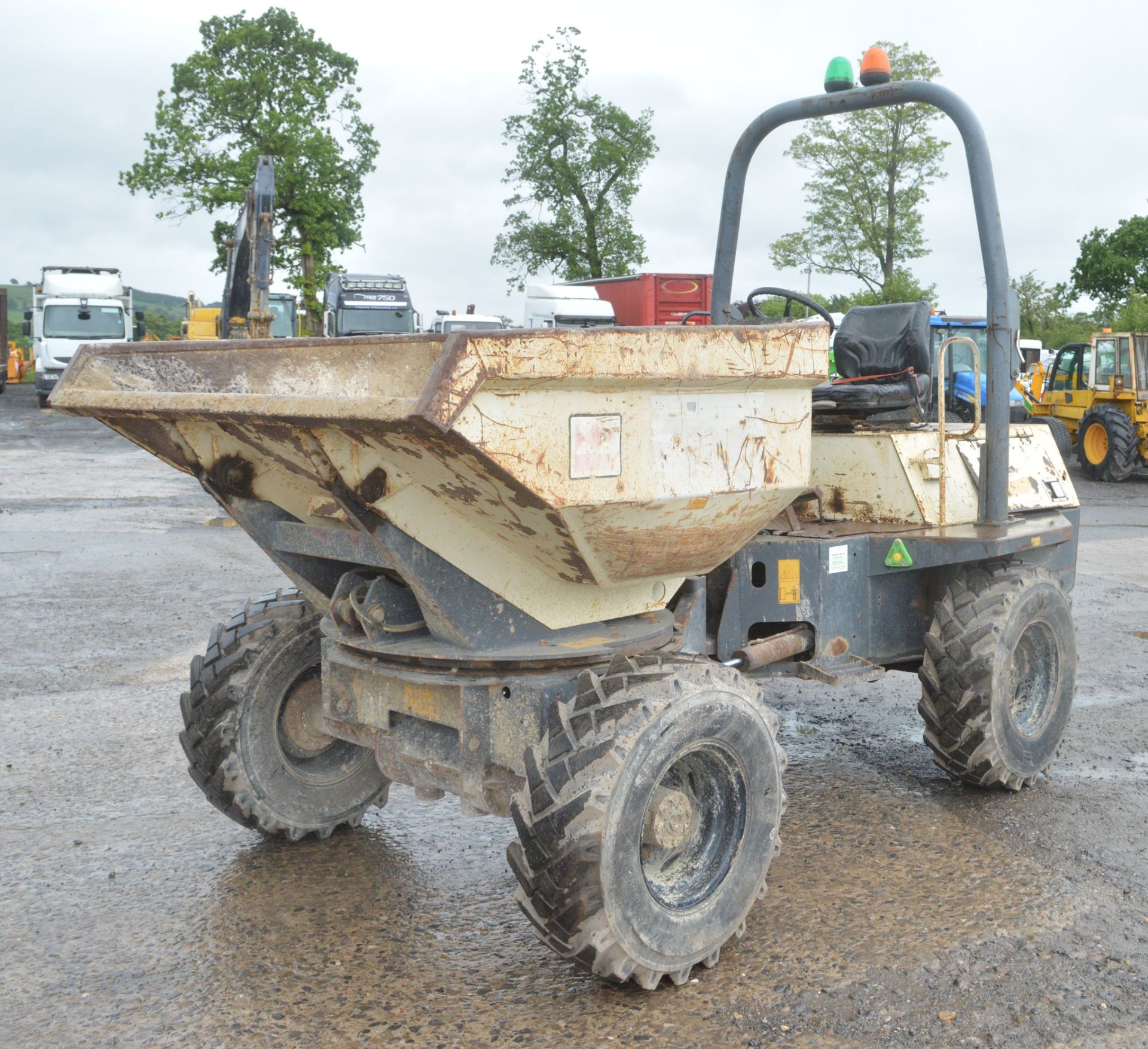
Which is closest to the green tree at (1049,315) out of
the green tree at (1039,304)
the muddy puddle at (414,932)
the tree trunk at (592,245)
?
the green tree at (1039,304)

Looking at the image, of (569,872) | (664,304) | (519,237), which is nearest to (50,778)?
(569,872)

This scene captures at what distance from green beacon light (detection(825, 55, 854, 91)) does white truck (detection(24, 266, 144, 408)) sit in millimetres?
25200

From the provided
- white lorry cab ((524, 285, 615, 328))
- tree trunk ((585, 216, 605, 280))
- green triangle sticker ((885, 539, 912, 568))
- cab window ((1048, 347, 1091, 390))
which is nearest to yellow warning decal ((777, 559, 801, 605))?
green triangle sticker ((885, 539, 912, 568))

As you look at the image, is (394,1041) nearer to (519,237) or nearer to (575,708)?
(575,708)

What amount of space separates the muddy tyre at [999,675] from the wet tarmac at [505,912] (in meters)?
0.20

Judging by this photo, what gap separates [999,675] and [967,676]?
113mm

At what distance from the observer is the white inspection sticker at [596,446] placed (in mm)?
2768

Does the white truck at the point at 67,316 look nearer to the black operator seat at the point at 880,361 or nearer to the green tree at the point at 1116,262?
the black operator seat at the point at 880,361

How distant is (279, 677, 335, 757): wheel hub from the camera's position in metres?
3.98

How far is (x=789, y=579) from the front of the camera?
165 inches

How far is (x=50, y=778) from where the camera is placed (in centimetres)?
468

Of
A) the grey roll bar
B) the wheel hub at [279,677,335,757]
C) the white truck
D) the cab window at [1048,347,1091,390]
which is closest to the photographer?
the wheel hub at [279,677,335,757]

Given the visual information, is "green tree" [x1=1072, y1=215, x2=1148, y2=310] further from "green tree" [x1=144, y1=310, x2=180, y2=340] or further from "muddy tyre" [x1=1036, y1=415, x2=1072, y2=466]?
"green tree" [x1=144, y1=310, x2=180, y2=340]

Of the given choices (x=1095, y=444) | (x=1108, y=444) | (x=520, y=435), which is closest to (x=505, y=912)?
(x=520, y=435)
